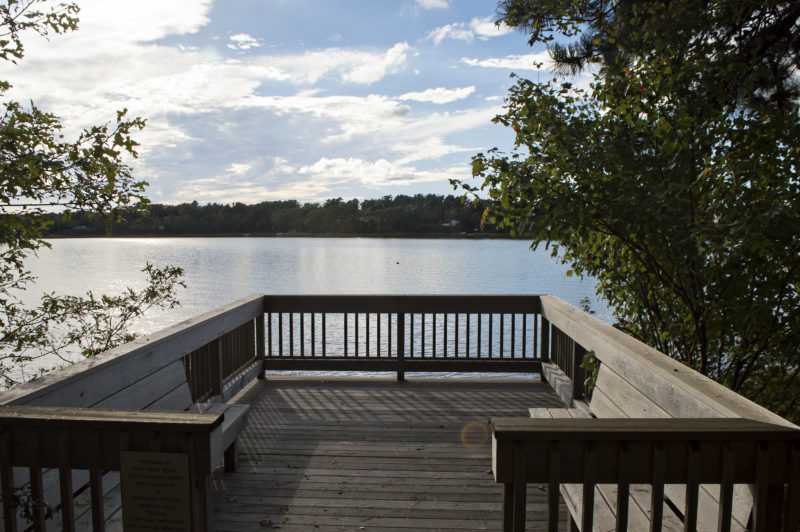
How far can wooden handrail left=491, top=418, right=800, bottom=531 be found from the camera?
4.22ft

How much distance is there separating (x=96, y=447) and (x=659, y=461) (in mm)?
1595

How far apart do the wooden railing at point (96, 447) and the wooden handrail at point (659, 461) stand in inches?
33.6

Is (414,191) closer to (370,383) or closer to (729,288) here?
(370,383)

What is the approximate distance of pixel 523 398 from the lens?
4.42 m

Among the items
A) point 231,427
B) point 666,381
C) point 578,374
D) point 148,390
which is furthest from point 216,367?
point 666,381

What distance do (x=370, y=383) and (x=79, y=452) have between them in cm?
357

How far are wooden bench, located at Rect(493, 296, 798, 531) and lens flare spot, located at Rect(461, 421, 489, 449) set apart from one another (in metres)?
0.59

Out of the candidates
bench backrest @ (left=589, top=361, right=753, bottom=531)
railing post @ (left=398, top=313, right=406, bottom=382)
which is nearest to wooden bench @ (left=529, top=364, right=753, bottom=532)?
bench backrest @ (left=589, top=361, right=753, bottom=531)

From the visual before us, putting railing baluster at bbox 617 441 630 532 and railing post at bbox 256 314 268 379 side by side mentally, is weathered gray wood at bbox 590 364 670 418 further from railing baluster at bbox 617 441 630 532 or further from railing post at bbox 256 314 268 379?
railing post at bbox 256 314 268 379

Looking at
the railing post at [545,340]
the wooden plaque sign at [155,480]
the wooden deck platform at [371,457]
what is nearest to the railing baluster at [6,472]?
the wooden plaque sign at [155,480]

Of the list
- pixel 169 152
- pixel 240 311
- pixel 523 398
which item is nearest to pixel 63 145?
pixel 240 311

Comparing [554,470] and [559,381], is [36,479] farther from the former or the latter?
[559,381]

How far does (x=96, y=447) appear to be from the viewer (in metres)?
1.39

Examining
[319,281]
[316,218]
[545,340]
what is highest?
[316,218]
